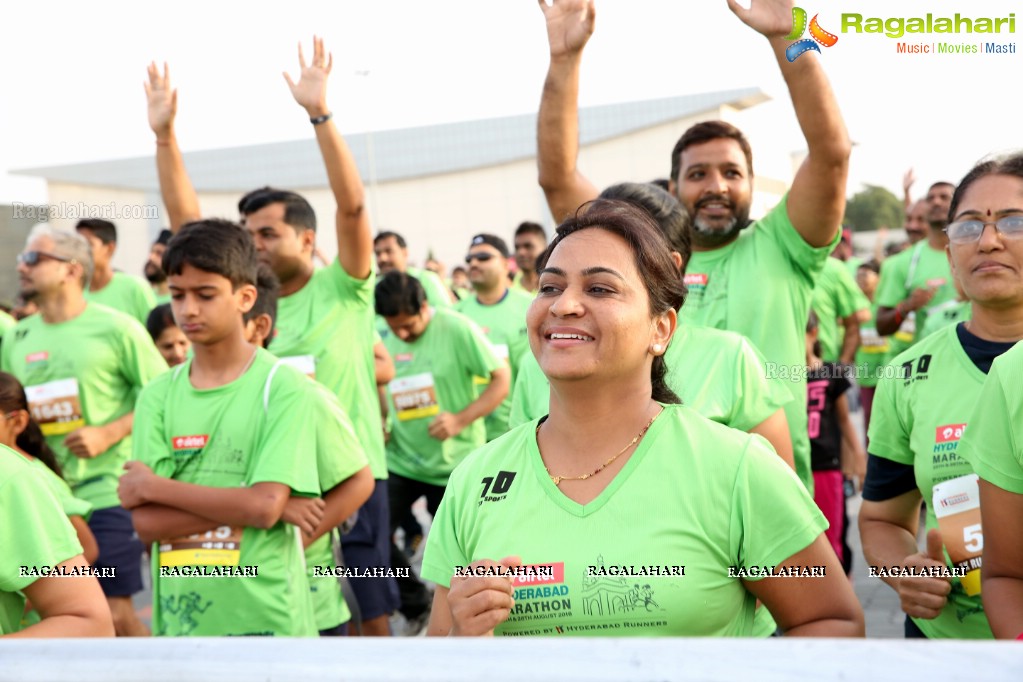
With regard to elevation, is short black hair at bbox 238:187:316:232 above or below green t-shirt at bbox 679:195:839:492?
above

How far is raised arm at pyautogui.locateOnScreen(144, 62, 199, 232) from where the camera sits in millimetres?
5219

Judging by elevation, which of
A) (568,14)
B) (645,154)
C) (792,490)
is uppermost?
(645,154)

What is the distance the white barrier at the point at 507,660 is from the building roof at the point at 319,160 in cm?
4128

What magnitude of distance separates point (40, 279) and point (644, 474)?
4420mm

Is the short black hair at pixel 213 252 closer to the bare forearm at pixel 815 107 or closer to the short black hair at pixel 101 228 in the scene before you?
the bare forearm at pixel 815 107

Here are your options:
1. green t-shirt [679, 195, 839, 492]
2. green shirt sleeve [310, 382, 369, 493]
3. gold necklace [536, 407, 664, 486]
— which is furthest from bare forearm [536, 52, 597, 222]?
gold necklace [536, 407, 664, 486]

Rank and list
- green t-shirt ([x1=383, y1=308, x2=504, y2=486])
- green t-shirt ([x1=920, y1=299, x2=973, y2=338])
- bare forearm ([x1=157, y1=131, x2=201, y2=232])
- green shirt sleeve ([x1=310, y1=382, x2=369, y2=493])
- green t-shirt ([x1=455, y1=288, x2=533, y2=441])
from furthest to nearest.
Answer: green t-shirt ([x1=455, y1=288, x2=533, y2=441])
green t-shirt ([x1=383, y1=308, x2=504, y2=486])
green t-shirt ([x1=920, y1=299, x2=973, y2=338])
bare forearm ([x1=157, y1=131, x2=201, y2=232])
green shirt sleeve ([x1=310, y1=382, x2=369, y2=493])

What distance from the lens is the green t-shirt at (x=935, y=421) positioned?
2.68 metres

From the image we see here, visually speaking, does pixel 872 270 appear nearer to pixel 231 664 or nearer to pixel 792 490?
pixel 792 490

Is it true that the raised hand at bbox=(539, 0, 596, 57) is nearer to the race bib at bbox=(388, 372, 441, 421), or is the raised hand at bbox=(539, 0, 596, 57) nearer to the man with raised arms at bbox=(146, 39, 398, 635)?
the man with raised arms at bbox=(146, 39, 398, 635)

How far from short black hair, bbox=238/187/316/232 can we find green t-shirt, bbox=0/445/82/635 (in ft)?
8.45

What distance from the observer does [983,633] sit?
2674 millimetres

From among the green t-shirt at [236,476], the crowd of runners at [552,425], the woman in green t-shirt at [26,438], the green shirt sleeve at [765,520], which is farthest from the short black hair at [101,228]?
the green shirt sleeve at [765,520]

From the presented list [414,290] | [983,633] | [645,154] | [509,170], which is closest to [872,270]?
[414,290]
